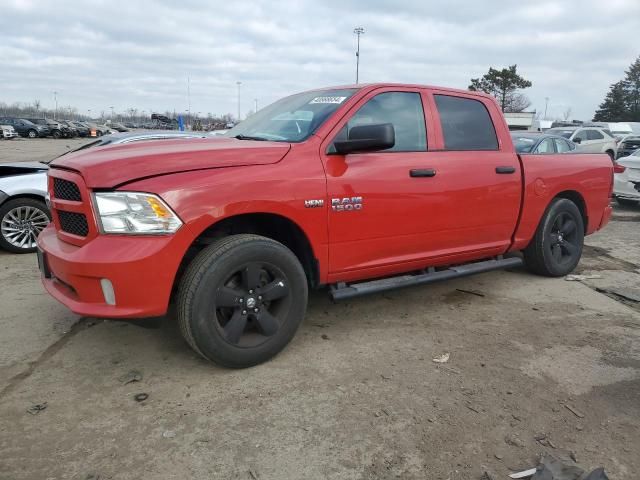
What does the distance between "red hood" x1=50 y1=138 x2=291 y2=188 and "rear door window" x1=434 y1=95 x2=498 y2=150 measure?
1.52 meters

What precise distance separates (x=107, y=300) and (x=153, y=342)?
2.87ft

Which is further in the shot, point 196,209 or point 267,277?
point 267,277

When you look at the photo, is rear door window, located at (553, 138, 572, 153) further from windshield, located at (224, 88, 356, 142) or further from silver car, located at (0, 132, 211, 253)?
silver car, located at (0, 132, 211, 253)

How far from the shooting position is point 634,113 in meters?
68.4

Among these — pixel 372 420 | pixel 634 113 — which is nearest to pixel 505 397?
pixel 372 420

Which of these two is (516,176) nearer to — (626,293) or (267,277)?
(626,293)

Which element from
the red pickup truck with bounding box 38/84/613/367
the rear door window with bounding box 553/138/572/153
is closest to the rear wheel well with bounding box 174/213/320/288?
the red pickup truck with bounding box 38/84/613/367

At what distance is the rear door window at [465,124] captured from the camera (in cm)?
406

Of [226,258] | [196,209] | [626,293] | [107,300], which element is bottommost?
[626,293]

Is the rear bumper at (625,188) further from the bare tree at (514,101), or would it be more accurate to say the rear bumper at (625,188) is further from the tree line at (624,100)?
the tree line at (624,100)

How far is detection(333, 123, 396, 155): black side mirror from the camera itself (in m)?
3.17

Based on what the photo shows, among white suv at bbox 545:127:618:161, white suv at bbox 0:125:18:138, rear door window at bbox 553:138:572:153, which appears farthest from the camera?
white suv at bbox 0:125:18:138

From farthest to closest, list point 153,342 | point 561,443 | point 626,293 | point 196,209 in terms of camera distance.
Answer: point 626,293, point 153,342, point 196,209, point 561,443

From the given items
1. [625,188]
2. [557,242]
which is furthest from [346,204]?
[625,188]
